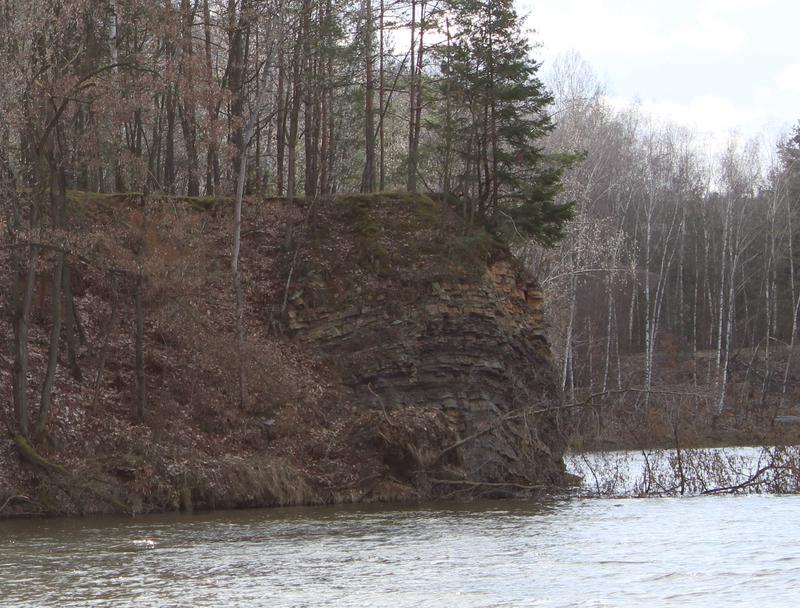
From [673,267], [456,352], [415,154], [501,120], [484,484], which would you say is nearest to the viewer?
[484,484]

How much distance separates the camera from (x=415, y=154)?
34.3 metres

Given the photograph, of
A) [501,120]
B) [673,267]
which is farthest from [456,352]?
[673,267]

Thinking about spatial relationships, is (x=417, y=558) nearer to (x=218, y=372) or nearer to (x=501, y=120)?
(x=218, y=372)

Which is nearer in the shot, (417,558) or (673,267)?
(417,558)

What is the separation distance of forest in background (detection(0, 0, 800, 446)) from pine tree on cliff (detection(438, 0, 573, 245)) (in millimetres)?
72

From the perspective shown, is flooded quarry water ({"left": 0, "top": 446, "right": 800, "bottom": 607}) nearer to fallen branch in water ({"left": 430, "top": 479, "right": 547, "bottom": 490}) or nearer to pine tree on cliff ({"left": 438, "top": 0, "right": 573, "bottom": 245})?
fallen branch in water ({"left": 430, "top": 479, "right": 547, "bottom": 490})

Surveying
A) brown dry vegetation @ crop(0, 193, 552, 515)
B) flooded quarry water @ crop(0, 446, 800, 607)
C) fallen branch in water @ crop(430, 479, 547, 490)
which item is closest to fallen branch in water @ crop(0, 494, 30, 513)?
brown dry vegetation @ crop(0, 193, 552, 515)

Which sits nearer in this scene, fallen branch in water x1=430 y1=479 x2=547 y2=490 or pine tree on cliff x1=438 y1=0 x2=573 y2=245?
fallen branch in water x1=430 y1=479 x2=547 y2=490

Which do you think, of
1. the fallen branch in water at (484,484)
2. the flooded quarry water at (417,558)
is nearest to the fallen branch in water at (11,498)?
the flooded quarry water at (417,558)

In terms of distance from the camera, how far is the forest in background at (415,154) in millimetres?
22141

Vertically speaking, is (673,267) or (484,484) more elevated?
(673,267)

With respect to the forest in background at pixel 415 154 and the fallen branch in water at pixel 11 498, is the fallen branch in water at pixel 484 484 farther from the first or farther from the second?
the fallen branch in water at pixel 11 498

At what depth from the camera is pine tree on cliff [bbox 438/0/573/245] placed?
30.7 metres

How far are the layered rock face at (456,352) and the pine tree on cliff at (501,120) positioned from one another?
164cm
